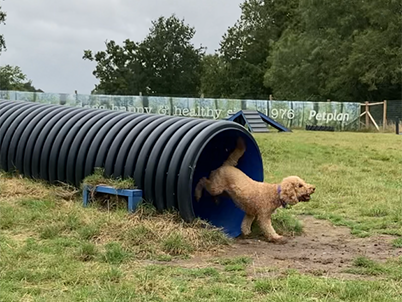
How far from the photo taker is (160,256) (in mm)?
5043

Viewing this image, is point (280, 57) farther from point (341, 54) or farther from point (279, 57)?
point (341, 54)

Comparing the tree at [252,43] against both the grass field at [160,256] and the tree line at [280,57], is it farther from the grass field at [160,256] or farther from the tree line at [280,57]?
the grass field at [160,256]

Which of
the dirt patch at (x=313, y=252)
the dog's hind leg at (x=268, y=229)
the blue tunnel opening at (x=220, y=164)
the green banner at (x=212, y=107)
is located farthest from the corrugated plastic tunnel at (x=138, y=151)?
the green banner at (x=212, y=107)

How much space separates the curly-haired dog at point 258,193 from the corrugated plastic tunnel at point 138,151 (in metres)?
0.30

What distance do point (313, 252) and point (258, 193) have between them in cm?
91

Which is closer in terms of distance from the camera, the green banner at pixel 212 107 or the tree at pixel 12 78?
the green banner at pixel 212 107

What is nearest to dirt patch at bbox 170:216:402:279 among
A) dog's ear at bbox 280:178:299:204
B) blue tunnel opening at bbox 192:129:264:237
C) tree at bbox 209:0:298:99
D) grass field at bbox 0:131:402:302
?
grass field at bbox 0:131:402:302

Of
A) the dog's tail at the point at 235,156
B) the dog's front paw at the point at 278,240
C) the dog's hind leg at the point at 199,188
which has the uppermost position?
the dog's tail at the point at 235,156

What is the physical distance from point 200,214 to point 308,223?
141 cm

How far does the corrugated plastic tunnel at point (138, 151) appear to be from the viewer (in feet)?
19.7

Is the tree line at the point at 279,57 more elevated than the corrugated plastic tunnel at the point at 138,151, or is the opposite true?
the tree line at the point at 279,57

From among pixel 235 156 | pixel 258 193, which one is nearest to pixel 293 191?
pixel 258 193

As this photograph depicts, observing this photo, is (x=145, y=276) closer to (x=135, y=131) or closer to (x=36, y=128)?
(x=135, y=131)

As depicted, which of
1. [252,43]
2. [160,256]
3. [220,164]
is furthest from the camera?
[252,43]
